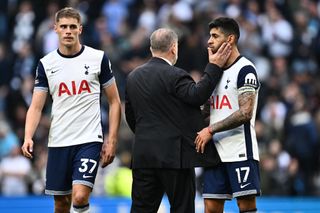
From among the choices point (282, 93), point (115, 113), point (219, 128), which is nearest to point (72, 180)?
point (115, 113)

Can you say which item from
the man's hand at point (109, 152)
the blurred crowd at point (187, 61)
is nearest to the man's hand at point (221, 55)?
the man's hand at point (109, 152)

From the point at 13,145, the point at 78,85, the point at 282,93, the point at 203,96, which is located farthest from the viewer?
the point at 282,93

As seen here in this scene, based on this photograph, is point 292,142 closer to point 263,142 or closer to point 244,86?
point 263,142

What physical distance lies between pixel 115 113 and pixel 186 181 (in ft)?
4.01

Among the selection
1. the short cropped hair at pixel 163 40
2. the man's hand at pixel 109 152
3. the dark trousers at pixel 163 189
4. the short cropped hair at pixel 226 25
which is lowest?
the dark trousers at pixel 163 189

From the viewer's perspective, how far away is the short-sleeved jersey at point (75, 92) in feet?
37.7

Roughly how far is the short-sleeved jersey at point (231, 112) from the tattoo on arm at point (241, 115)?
0.12 metres

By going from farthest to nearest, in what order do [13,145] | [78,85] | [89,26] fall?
[89,26], [13,145], [78,85]

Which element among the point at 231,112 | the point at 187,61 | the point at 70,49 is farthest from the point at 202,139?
the point at 187,61

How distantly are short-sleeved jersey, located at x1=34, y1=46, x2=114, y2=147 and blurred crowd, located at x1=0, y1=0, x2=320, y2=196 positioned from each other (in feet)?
21.1

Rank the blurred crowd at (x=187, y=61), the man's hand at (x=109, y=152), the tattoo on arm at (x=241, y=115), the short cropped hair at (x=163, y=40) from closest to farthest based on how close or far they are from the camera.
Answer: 1. the tattoo on arm at (x=241, y=115)
2. the short cropped hair at (x=163, y=40)
3. the man's hand at (x=109, y=152)
4. the blurred crowd at (x=187, y=61)

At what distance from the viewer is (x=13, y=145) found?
1936cm

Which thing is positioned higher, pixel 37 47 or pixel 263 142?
pixel 37 47

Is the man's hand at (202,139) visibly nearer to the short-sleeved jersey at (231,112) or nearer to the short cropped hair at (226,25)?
the short-sleeved jersey at (231,112)
